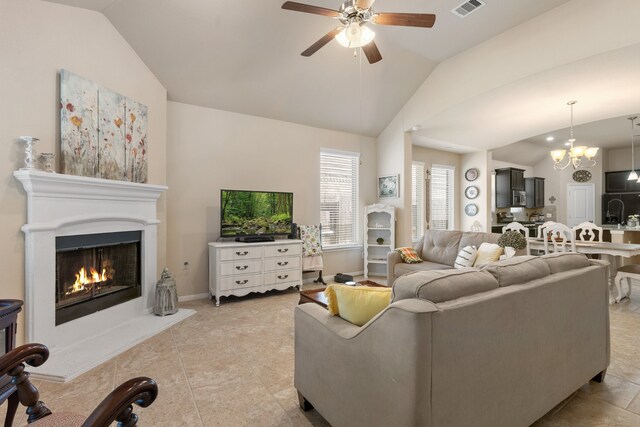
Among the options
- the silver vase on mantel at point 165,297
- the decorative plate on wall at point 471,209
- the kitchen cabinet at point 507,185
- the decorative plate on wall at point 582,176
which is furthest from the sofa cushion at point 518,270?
the decorative plate on wall at point 582,176

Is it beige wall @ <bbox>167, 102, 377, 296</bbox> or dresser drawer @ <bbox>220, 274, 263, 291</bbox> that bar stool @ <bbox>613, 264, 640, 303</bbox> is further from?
dresser drawer @ <bbox>220, 274, 263, 291</bbox>

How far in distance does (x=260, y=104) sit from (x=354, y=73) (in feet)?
4.76

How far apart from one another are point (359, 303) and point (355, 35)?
202 centimetres

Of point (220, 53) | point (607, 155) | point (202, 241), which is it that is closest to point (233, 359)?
point (202, 241)

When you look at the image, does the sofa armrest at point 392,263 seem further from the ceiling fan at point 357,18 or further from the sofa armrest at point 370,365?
the ceiling fan at point 357,18

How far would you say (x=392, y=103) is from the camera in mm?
5184

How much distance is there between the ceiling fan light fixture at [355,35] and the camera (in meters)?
2.32

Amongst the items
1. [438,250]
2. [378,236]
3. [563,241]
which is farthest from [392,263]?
[563,241]

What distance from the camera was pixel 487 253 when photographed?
11.7ft

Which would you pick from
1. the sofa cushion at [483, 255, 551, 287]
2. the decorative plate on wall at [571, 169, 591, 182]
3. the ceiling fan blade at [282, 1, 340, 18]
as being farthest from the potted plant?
the decorative plate on wall at [571, 169, 591, 182]

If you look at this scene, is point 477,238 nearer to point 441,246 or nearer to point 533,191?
point 441,246

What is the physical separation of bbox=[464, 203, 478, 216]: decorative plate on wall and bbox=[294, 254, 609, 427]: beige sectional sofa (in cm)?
520

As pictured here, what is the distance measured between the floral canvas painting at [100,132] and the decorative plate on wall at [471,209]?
6.48m

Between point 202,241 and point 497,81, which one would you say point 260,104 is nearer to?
point 202,241
